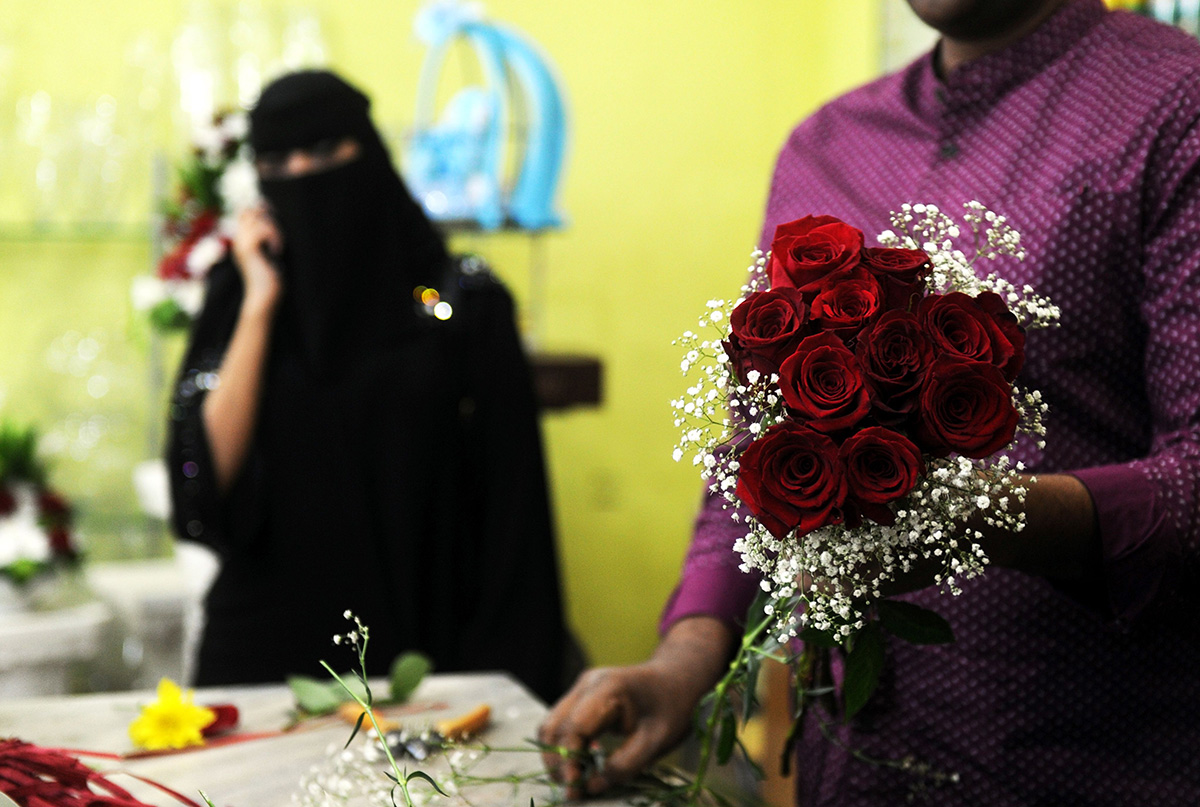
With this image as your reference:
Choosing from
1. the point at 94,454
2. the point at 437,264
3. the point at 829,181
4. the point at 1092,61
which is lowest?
the point at 94,454

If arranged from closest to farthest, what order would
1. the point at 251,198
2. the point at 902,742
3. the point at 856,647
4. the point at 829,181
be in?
the point at 856,647 → the point at 902,742 → the point at 829,181 → the point at 251,198

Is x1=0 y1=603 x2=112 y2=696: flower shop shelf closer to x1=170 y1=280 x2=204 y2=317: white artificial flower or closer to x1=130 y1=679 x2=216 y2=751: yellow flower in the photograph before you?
x1=170 y1=280 x2=204 y2=317: white artificial flower

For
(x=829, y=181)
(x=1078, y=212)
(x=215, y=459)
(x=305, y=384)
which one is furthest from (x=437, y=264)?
(x=1078, y=212)

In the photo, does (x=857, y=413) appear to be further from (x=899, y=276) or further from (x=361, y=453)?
(x=361, y=453)

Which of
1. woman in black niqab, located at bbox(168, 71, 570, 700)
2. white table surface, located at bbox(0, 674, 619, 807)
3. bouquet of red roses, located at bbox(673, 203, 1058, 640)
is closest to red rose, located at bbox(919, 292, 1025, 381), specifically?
bouquet of red roses, located at bbox(673, 203, 1058, 640)

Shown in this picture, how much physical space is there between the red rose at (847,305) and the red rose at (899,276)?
0.01 meters

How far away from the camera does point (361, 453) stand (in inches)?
83.3

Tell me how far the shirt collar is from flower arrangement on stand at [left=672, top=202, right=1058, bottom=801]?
0.37 metres

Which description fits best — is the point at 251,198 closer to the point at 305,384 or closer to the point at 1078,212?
the point at 305,384

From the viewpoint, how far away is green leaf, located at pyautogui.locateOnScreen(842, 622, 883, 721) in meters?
0.81

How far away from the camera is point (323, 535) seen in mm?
2080

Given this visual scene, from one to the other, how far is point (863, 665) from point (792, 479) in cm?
22

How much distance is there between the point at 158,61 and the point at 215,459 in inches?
76.5

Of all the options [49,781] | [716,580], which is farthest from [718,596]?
[49,781]
